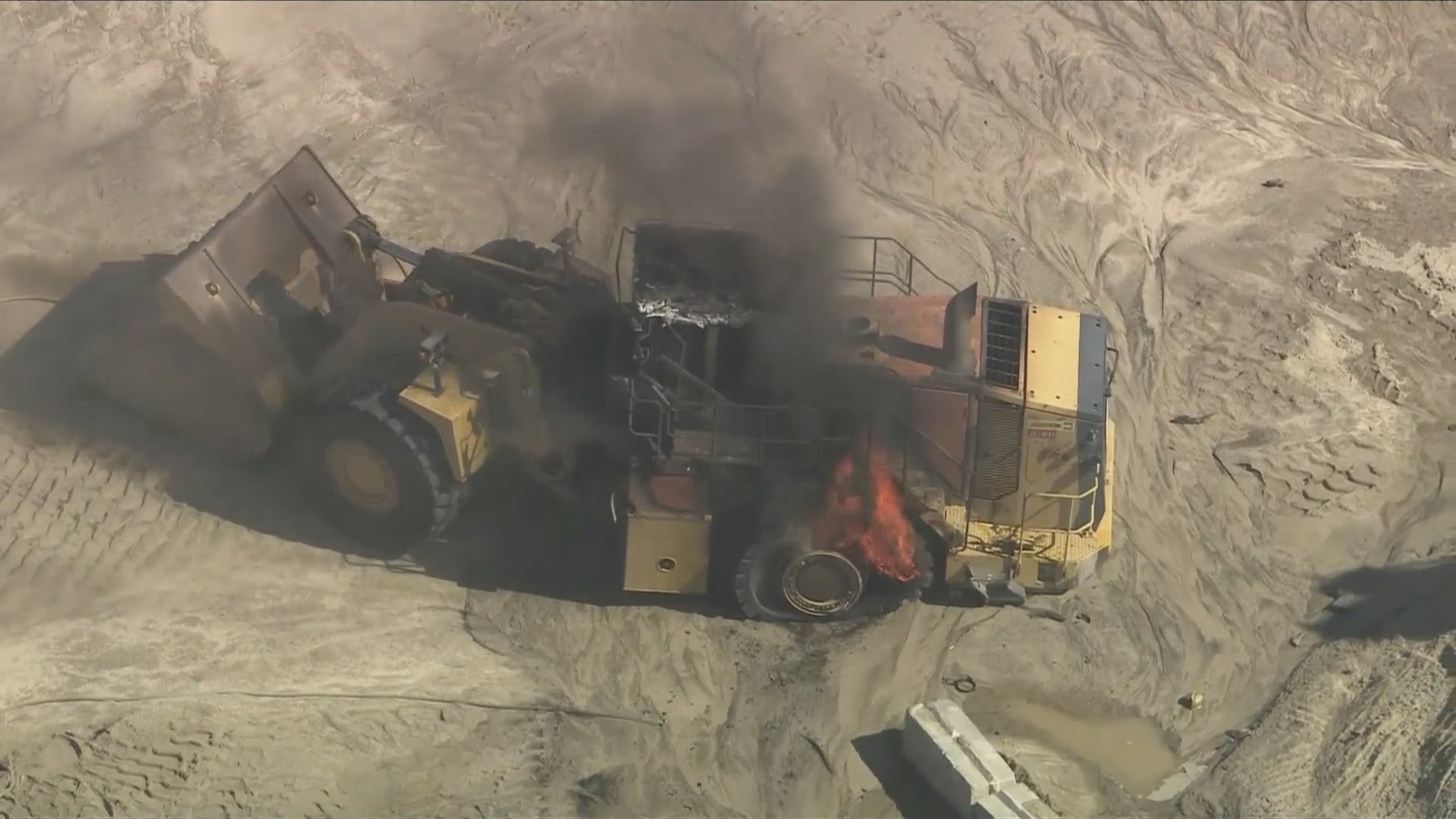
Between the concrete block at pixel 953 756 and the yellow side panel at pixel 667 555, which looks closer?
the concrete block at pixel 953 756

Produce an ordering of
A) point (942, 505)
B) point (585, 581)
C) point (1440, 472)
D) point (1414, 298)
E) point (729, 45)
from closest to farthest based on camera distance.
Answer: point (942, 505)
point (585, 581)
point (1440, 472)
point (1414, 298)
point (729, 45)

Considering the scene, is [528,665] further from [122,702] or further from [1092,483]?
[1092,483]

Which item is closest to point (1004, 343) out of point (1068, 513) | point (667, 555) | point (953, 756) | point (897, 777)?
point (1068, 513)

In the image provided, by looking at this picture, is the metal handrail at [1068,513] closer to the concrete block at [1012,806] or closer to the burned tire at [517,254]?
the concrete block at [1012,806]

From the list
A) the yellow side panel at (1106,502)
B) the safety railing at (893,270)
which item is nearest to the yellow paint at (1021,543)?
the yellow side panel at (1106,502)

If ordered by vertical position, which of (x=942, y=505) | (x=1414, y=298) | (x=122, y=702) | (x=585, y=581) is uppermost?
(x=1414, y=298)

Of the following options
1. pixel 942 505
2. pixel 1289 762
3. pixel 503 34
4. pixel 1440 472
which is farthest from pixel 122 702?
pixel 1440 472
